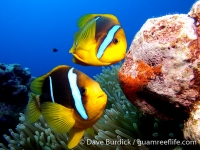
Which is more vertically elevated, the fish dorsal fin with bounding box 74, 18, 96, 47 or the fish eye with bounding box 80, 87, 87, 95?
the fish dorsal fin with bounding box 74, 18, 96, 47

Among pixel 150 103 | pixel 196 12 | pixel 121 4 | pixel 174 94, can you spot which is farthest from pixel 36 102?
pixel 121 4

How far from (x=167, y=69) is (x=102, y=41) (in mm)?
511

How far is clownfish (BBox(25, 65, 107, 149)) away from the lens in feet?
4.52

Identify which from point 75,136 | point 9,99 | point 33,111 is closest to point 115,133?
point 75,136

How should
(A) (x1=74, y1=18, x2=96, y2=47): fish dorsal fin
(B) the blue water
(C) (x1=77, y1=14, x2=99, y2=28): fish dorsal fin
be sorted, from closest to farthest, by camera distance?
(A) (x1=74, y1=18, x2=96, y2=47): fish dorsal fin, (C) (x1=77, y1=14, x2=99, y2=28): fish dorsal fin, (B) the blue water

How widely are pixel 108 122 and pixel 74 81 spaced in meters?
1.07

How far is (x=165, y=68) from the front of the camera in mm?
1604

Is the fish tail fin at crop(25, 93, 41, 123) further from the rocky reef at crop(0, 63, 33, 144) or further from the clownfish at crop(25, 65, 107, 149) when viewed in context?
the rocky reef at crop(0, 63, 33, 144)

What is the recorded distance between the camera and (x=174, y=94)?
1581 mm

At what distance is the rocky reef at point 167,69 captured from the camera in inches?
60.6

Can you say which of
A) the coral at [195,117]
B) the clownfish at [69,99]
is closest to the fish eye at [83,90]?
the clownfish at [69,99]

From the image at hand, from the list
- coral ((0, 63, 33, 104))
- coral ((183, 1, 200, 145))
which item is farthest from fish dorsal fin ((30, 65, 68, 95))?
coral ((0, 63, 33, 104))

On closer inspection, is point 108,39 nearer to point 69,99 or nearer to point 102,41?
point 102,41

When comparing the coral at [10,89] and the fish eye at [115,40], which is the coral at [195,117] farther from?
the coral at [10,89]
